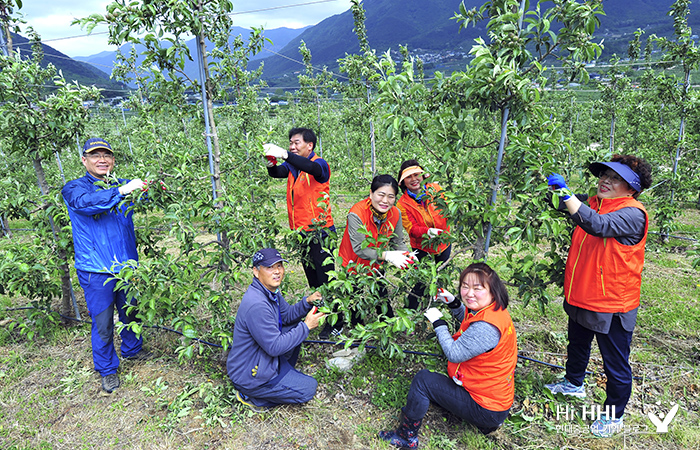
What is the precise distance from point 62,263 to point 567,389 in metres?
6.31

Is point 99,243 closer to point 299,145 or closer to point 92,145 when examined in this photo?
point 92,145

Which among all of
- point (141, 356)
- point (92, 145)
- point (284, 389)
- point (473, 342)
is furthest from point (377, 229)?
point (141, 356)

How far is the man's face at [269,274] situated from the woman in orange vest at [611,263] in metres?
2.53

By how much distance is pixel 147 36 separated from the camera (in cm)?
338

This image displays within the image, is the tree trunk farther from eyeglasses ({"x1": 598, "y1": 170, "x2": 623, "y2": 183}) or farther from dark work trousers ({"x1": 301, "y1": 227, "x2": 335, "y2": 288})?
eyeglasses ({"x1": 598, "y1": 170, "x2": 623, "y2": 183})

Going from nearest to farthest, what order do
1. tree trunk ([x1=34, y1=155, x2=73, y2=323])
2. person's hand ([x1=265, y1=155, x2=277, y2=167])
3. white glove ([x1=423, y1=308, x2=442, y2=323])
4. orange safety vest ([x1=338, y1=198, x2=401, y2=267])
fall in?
white glove ([x1=423, y1=308, x2=442, y2=323]) < orange safety vest ([x1=338, y1=198, x2=401, y2=267]) < person's hand ([x1=265, y1=155, x2=277, y2=167]) < tree trunk ([x1=34, y1=155, x2=73, y2=323])

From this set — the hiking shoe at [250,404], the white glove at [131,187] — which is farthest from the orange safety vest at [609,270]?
the white glove at [131,187]

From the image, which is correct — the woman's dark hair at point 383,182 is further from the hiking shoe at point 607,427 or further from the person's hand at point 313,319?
the hiking shoe at point 607,427

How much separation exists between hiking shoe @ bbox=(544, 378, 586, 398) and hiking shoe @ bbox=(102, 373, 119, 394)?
187 inches

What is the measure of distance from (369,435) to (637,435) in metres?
2.50

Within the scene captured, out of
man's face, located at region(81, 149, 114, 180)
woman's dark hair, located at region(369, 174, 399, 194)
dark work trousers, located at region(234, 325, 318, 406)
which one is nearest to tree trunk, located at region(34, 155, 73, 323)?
man's face, located at region(81, 149, 114, 180)

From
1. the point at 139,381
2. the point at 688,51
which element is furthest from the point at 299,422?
the point at 688,51

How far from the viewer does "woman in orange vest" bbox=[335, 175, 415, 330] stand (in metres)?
3.61

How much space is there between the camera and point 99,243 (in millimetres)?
3838
